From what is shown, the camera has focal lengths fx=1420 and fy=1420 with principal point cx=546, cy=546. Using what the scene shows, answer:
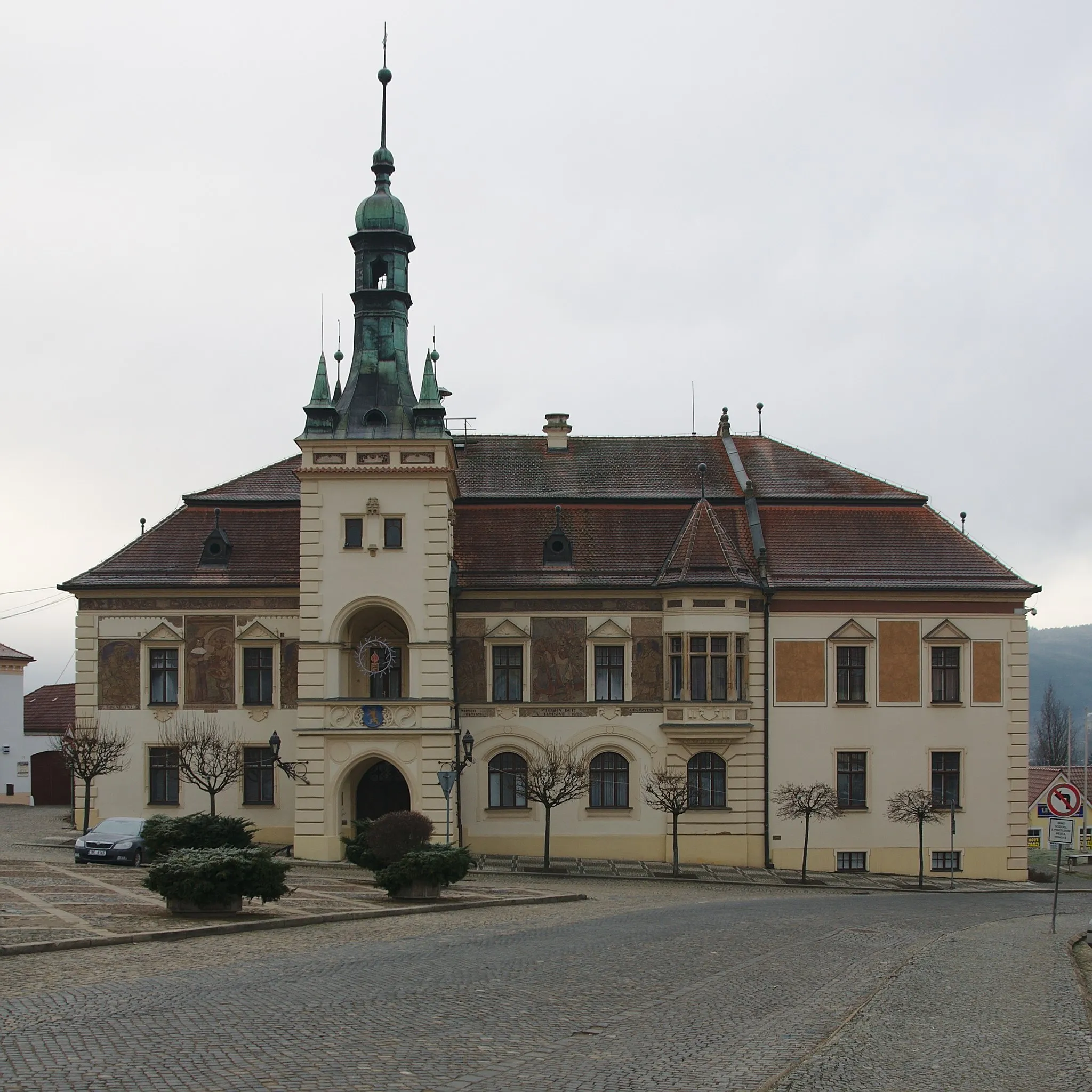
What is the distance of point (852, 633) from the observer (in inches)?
1636

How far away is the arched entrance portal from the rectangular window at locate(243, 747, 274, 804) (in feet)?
9.72

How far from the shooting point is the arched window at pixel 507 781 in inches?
1609

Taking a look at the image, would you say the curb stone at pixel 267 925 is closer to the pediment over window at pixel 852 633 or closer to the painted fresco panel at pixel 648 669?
the painted fresco panel at pixel 648 669

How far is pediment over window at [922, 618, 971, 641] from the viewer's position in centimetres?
4166

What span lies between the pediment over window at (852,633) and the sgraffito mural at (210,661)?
57.4ft

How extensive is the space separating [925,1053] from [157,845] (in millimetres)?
17084

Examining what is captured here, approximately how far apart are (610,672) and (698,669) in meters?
2.59

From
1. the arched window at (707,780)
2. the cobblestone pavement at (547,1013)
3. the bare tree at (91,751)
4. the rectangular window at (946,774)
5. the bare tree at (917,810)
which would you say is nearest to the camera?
the cobblestone pavement at (547,1013)

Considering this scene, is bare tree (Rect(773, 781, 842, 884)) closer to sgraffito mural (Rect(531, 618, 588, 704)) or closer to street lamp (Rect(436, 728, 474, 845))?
sgraffito mural (Rect(531, 618, 588, 704))

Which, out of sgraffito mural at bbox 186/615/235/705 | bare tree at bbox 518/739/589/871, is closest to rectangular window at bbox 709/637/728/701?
bare tree at bbox 518/739/589/871

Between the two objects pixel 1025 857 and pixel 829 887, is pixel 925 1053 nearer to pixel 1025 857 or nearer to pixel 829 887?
pixel 829 887

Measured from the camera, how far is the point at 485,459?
1793 inches

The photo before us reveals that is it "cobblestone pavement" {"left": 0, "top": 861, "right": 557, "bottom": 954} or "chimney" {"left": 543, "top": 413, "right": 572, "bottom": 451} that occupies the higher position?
"chimney" {"left": 543, "top": 413, "right": 572, "bottom": 451}

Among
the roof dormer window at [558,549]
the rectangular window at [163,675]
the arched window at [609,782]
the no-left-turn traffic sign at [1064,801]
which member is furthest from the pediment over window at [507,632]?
the no-left-turn traffic sign at [1064,801]
